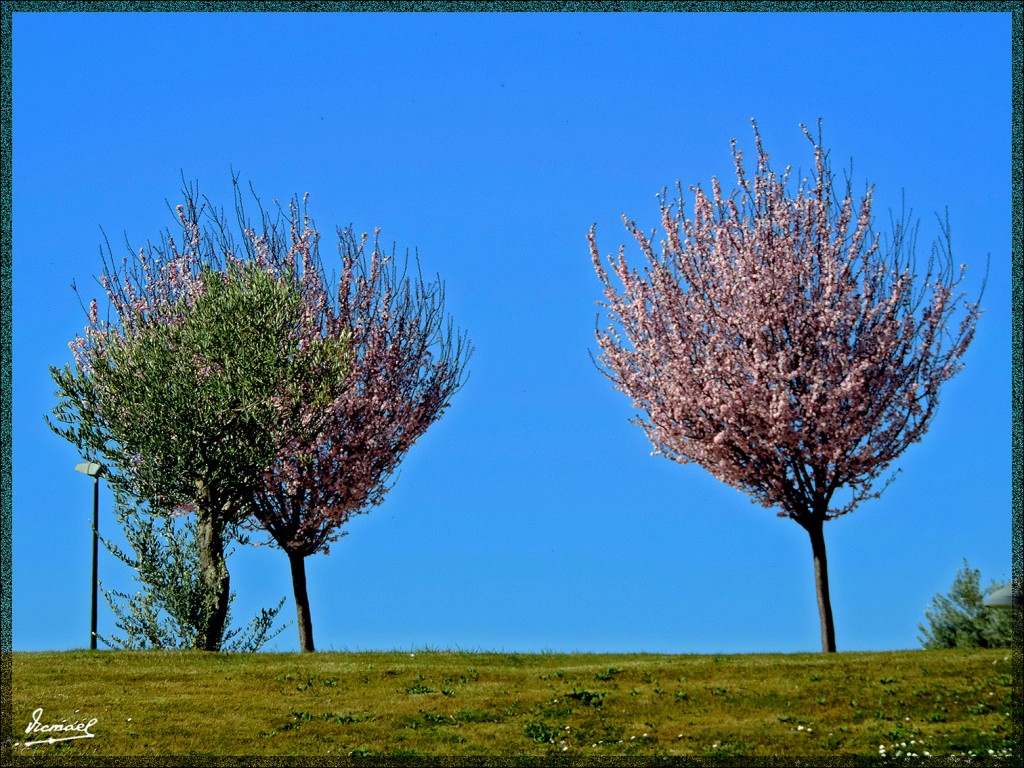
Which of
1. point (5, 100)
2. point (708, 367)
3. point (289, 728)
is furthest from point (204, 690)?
point (708, 367)

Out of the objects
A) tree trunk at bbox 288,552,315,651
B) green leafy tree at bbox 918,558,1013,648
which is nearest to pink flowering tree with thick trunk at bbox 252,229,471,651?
tree trunk at bbox 288,552,315,651

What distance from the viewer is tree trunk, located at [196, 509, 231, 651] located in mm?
25797

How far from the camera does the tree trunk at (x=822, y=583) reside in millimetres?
24812

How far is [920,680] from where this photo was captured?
20.5 m

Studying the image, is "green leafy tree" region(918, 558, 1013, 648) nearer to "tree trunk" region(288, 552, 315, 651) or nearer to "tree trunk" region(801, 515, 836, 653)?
"tree trunk" region(801, 515, 836, 653)

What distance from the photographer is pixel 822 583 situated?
24.9 meters

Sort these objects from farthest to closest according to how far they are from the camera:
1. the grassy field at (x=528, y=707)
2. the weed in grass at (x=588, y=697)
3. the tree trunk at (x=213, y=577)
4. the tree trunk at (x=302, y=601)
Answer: the tree trunk at (x=302, y=601)
the tree trunk at (x=213, y=577)
the weed in grass at (x=588, y=697)
the grassy field at (x=528, y=707)

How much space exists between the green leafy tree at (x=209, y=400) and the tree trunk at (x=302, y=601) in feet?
7.28

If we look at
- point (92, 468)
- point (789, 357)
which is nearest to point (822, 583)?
point (789, 357)

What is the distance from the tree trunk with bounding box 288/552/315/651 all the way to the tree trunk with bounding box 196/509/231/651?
7.31 ft

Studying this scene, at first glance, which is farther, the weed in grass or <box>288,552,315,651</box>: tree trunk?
<box>288,552,315,651</box>: tree trunk

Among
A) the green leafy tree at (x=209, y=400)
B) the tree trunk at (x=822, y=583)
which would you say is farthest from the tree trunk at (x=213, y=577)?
the tree trunk at (x=822, y=583)

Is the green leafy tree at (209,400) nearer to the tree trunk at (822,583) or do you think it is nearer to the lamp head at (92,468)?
the lamp head at (92,468)

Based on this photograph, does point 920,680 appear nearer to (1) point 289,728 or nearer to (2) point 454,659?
(2) point 454,659
